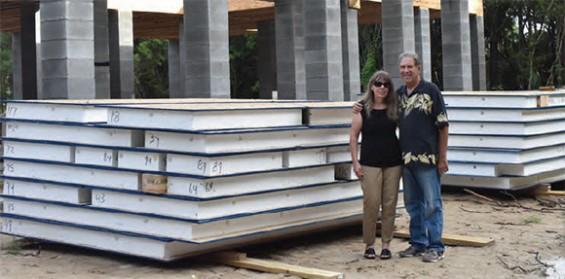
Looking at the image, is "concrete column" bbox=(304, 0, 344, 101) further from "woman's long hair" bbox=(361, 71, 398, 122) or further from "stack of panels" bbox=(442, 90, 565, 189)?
"woman's long hair" bbox=(361, 71, 398, 122)

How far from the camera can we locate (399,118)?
24.6 ft

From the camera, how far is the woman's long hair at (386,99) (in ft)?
24.4

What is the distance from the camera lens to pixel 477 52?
112 ft

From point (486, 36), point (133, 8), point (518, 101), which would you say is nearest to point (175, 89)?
point (133, 8)

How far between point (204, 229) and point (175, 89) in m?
29.2

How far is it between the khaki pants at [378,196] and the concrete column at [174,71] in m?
27.5

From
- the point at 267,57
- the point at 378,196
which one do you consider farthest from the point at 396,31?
the point at 378,196

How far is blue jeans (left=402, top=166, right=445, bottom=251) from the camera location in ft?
24.4

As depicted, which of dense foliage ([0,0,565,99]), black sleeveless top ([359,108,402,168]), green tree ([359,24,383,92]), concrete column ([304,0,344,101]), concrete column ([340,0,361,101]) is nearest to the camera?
black sleeveless top ([359,108,402,168])

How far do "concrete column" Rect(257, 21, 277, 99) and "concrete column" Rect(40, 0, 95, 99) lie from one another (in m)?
18.3

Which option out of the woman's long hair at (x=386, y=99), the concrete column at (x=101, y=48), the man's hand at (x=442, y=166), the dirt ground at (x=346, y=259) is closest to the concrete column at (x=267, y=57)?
the concrete column at (x=101, y=48)

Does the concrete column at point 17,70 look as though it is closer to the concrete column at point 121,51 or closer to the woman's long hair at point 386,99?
the concrete column at point 121,51

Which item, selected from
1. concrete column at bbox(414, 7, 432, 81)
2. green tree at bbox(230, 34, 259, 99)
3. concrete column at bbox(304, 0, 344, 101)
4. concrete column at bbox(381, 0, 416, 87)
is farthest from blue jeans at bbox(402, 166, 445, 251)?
green tree at bbox(230, 34, 259, 99)

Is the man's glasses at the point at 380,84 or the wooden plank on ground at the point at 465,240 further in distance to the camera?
the wooden plank on ground at the point at 465,240
